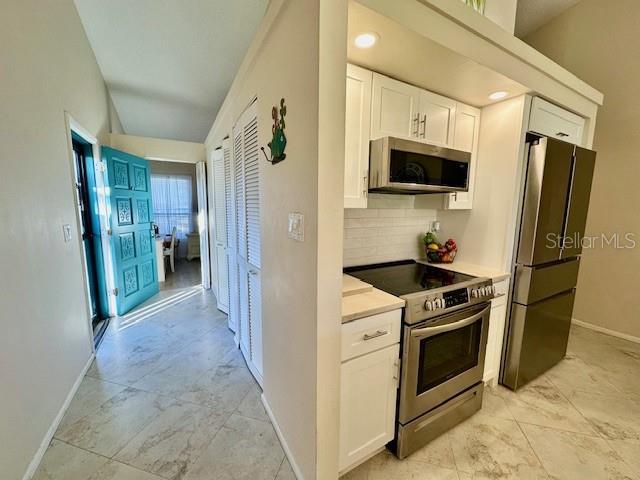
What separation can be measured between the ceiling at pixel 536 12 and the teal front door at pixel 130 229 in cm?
477

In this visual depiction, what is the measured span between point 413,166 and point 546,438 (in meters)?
1.80

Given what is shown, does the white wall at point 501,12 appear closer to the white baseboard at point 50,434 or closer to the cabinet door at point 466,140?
the cabinet door at point 466,140

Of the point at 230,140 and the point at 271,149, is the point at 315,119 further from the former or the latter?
the point at 230,140

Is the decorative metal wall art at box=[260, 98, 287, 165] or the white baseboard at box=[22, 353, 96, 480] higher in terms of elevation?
the decorative metal wall art at box=[260, 98, 287, 165]

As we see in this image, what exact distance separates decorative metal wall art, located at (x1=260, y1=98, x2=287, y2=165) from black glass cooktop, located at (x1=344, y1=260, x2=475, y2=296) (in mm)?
892

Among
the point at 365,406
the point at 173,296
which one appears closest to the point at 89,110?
the point at 173,296

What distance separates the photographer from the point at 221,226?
3082 millimetres

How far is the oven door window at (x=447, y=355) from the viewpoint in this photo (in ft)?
4.66

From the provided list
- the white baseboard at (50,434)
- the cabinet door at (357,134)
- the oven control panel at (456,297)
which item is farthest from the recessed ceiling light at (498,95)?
the white baseboard at (50,434)

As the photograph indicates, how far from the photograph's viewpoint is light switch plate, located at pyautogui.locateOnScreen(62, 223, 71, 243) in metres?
2.00

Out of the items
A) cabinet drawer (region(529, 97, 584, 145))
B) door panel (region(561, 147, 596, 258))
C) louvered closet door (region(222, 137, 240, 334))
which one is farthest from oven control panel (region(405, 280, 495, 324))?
louvered closet door (region(222, 137, 240, 334))

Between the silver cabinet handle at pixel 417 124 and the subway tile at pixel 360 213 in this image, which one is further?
the subway tile at pixel 360 213

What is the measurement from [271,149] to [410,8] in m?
0.85

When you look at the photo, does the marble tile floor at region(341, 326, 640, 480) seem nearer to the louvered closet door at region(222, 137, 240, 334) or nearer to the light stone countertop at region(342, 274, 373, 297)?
the light stone countertop at region(342, 274, 373, 297)
